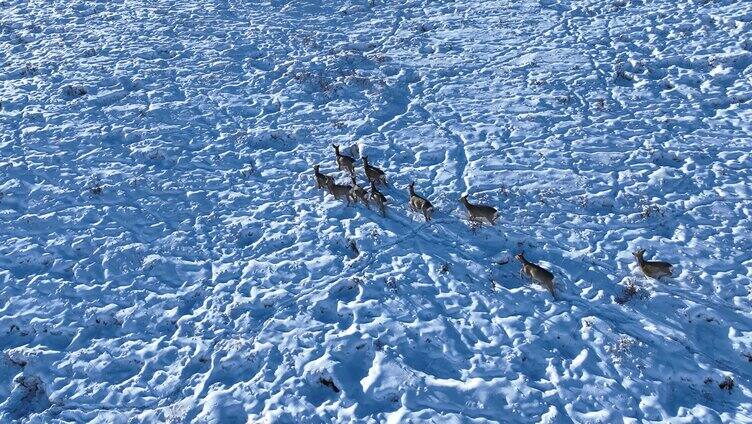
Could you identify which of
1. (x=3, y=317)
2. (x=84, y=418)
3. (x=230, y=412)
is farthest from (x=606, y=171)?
(x=3, y=317)

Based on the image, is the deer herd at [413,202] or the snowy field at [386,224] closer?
the snowy field at [386,224]

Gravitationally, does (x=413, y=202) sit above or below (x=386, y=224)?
above

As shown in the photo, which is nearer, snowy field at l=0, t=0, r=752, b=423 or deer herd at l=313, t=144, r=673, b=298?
snowy field at l=0, t=0, r=752, b=423
